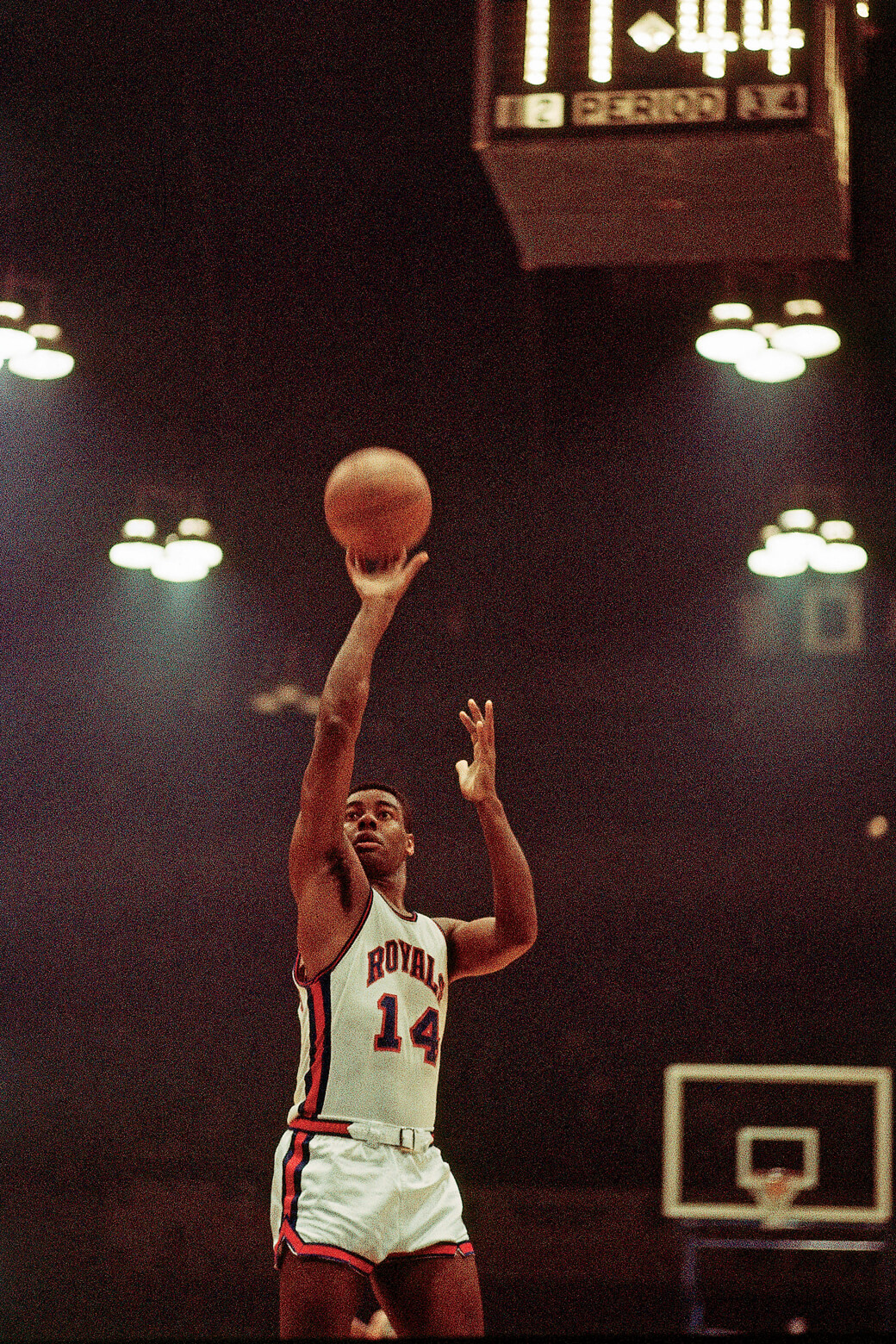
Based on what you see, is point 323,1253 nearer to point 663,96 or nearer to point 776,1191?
point 663,96

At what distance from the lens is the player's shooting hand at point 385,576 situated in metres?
3.54

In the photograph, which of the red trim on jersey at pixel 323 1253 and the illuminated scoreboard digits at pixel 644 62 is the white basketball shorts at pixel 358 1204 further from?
the illuminated scoreboard digits at pixel 644 62

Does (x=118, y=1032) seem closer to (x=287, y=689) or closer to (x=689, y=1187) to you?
(x=287, y=689)

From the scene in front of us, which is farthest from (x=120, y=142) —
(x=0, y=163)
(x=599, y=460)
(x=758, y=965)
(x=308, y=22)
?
(x=758, y=965)

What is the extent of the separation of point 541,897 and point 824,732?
1.67m

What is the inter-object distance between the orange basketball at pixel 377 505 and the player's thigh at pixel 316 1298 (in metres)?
1.51

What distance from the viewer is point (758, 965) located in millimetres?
8219

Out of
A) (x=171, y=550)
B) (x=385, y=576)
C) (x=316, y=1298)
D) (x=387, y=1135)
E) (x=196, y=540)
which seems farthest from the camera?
(x=171, y=550)

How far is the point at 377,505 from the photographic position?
380 centimetres

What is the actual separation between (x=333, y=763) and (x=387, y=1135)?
0.75 m

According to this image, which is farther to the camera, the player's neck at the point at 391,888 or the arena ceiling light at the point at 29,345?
the arena ceiling light at the point at 29,345

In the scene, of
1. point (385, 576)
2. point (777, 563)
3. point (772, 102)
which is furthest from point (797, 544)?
point (385, 576)

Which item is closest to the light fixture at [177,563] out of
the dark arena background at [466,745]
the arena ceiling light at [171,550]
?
the arena ceiling light at [171,550]

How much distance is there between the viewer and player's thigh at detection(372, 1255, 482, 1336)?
3230mm
